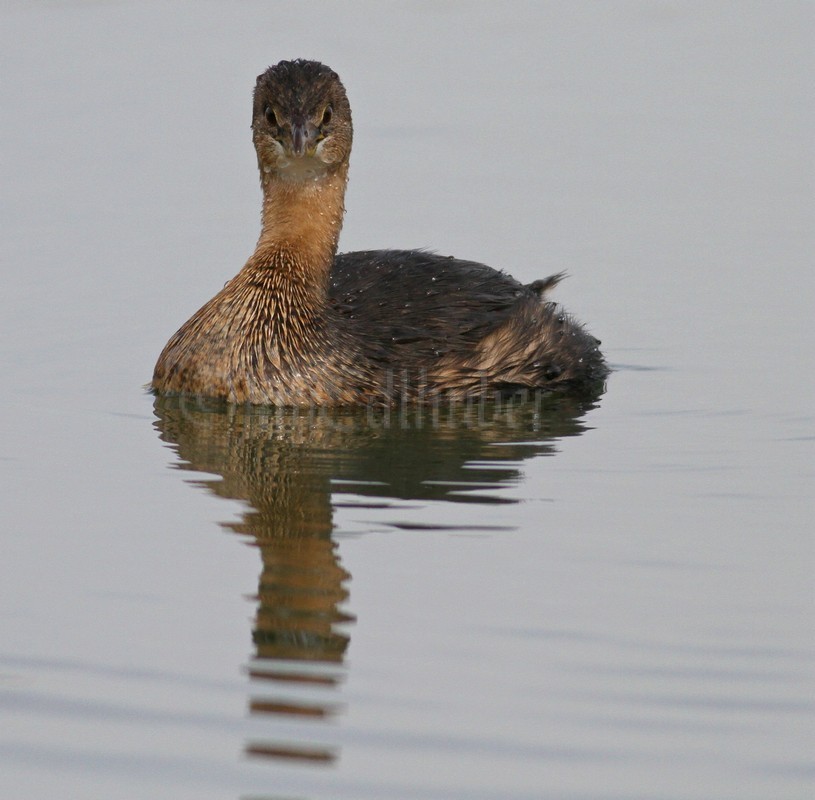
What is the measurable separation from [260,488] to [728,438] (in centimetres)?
270

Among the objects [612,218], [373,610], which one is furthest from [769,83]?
[373,610]

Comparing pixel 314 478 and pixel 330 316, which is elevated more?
pixel 330 316

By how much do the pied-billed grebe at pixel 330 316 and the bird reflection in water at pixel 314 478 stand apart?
17 centimetres

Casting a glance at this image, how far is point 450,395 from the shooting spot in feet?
36.2

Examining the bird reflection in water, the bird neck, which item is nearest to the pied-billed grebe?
the bird neck

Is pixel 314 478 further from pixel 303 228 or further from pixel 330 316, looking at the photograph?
pixel 303 228

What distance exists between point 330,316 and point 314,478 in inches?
82.1

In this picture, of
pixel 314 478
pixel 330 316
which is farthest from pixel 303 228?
pixel 314 478

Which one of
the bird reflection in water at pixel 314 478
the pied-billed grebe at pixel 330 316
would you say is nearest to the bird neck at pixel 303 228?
the pied-billed grebe at pixel 330 316

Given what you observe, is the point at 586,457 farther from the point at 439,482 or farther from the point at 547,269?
the point at 547,269

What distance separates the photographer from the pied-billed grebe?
10953 mm

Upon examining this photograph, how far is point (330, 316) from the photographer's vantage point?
11.2 m

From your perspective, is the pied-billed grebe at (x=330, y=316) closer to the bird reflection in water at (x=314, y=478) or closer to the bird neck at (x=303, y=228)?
the bird neck at (x=303, y=228)

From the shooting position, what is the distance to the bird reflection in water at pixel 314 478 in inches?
260
